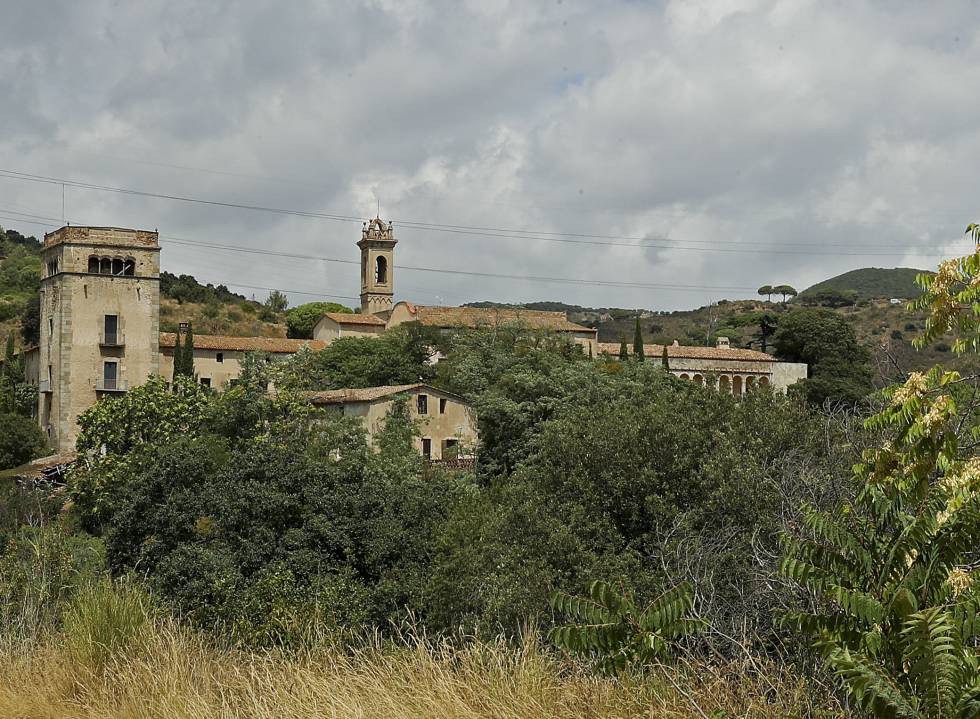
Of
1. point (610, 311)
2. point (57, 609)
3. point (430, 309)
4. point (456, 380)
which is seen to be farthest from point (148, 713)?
point (610, 311)

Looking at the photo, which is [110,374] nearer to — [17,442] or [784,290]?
[17,442]

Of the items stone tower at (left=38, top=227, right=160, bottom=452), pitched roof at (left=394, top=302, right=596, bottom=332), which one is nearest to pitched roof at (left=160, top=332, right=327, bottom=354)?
stone tower at (left=38, top=227, right=160, bottom=452)

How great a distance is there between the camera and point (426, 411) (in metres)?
45.4

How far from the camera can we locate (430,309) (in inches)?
2539

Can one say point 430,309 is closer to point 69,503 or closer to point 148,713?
point 69,503

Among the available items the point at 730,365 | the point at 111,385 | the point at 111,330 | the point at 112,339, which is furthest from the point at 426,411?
the point at 730,365

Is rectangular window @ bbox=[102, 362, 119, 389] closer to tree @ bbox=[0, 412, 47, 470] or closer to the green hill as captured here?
tree @ bbox=[0, 412, 47, 470]

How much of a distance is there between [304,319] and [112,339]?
31844 millimetres

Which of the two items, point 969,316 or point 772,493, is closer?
point 969,316

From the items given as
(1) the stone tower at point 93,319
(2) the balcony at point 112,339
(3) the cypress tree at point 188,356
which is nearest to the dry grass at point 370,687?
(1) the stone tower at point 93,319

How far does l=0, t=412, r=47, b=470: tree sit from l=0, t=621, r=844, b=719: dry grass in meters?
40.4

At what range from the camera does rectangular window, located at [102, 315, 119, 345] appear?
50531 mm

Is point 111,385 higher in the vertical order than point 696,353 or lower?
lower

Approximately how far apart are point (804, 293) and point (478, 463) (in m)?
104
